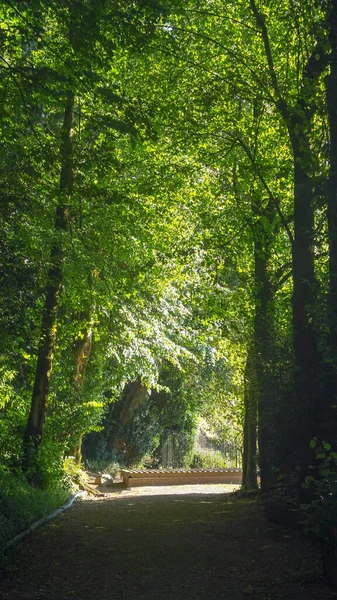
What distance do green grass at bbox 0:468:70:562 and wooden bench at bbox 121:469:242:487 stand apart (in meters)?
11.0

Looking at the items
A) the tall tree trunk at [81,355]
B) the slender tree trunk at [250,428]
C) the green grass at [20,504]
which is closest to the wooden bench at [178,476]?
the tall tree trunk at [81,355]

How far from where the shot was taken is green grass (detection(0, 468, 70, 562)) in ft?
34.4

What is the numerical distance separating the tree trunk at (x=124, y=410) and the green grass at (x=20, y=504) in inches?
606

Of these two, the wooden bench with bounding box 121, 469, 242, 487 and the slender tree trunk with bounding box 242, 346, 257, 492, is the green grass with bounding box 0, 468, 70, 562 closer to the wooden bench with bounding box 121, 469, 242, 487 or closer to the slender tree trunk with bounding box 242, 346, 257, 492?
the slender tree trunk with bounding box 242, 346, 257, 492

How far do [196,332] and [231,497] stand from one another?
6.61m

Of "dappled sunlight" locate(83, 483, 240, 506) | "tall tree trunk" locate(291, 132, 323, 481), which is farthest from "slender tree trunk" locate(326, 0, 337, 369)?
"dappled sunlight" locate(83, 483, 240, 506)

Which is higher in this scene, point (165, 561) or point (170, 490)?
point (170, 490)

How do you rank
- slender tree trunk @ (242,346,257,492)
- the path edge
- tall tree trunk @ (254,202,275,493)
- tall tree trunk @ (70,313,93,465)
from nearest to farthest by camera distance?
the path edge, tall tree trunk @ (254,202,275,493), slender tree trunk @ (242,346,257,492), tall tree trunk @ (70,313,93,465)

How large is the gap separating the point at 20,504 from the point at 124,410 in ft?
67.2

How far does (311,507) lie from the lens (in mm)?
7551

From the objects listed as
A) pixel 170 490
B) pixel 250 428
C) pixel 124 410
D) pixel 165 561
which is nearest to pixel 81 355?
pixel 250 428

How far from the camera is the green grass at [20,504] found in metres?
10.5

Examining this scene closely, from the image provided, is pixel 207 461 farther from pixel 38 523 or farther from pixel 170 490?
pixel 38 523

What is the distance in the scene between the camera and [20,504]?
1245 centimetres
